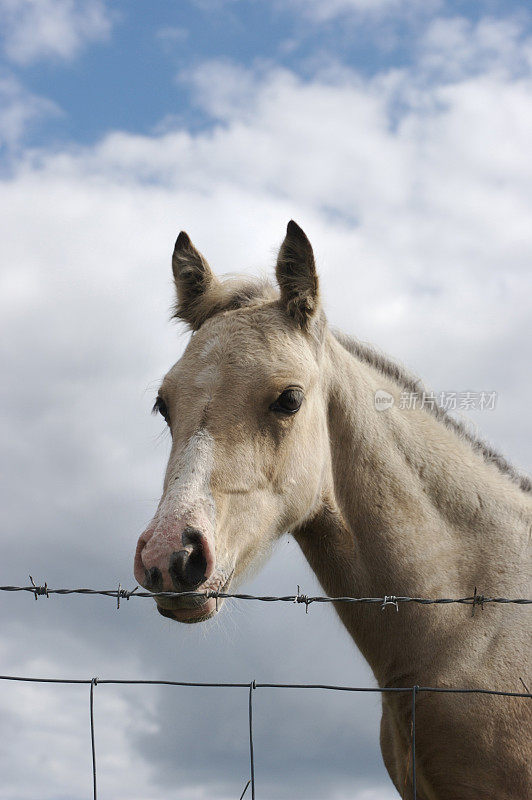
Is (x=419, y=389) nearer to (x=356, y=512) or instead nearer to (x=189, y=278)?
(x=356, y=512)

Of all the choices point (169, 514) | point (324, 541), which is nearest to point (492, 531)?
point (324, 541)

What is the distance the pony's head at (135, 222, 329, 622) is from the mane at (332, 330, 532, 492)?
688mm

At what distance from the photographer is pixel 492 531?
14.6 feet

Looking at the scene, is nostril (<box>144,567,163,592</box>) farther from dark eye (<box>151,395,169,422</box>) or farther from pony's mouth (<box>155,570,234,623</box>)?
dark eye (<box>151,395,169,422</box>)

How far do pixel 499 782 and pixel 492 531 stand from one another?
4.54ft

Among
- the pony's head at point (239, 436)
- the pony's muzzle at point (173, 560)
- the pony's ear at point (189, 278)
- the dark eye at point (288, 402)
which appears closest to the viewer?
the pony's muzzle at point (173, 560)

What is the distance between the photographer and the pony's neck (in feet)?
14.0

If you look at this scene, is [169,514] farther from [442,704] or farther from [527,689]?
[527,689]

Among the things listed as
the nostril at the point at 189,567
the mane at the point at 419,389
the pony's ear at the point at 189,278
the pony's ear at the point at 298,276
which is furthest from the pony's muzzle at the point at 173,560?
the mane at the point at 419,389

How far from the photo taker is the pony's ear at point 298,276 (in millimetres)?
4750

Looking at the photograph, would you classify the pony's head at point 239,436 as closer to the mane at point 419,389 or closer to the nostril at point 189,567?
the nostril at point 189,567

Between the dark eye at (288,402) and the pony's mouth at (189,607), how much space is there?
3.57 ft

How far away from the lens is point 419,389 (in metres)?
5.23

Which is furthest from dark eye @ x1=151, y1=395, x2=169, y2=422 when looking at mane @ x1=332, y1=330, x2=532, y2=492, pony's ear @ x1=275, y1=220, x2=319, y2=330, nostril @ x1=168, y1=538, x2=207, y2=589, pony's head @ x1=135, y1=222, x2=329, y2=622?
mane @ x1=332, y1=330, x2=532, y2=492
